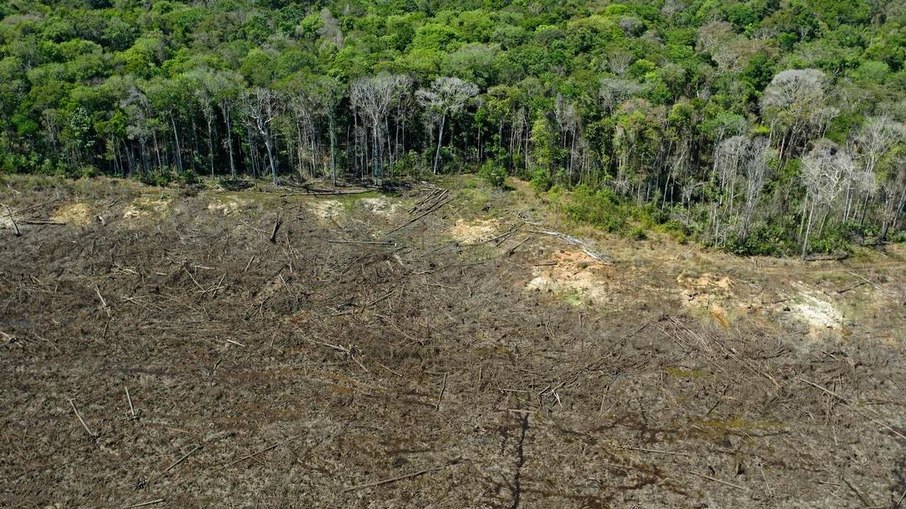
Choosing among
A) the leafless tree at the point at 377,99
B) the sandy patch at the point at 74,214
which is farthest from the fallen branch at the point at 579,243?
the sandy patch at the point at 74,214

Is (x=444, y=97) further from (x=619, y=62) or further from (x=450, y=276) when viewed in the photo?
(x=450, y=276)

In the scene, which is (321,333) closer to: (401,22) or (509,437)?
(509,437)

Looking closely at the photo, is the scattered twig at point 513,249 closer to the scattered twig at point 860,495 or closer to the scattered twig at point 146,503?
the scattered twig at point 860,495

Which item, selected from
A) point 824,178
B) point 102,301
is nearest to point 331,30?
point 102,301

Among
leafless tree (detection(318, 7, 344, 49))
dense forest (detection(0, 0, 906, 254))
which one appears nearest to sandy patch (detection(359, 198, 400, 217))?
dense forest (detection(0, 0, 906, 254))

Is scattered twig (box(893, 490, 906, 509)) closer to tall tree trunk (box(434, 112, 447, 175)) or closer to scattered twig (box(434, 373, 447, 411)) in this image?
scattered twig (box(434, 373, 447, 411))

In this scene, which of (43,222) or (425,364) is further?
(43,222)
